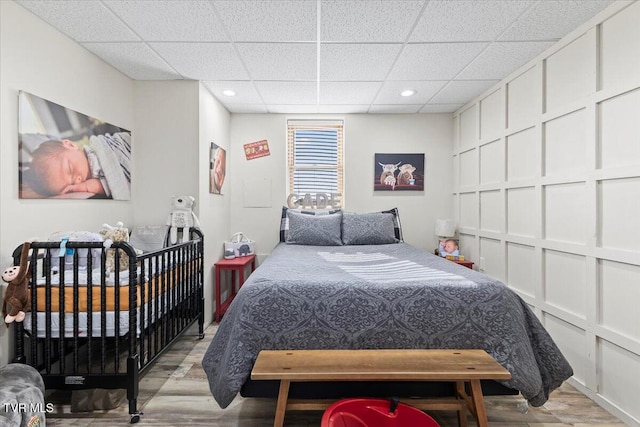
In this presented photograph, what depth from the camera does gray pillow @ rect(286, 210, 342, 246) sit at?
318 centimetres

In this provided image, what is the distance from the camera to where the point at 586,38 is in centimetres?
192

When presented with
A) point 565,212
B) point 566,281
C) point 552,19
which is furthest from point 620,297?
point 552,19

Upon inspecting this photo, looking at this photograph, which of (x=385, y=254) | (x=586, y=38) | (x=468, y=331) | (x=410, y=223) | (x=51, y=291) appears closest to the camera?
(x=468, y=331)

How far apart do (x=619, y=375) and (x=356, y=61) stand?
2533 millimetres

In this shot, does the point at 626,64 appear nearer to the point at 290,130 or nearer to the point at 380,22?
the point at 380,22

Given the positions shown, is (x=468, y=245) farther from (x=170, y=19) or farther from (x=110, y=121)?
(x=110, y=121)

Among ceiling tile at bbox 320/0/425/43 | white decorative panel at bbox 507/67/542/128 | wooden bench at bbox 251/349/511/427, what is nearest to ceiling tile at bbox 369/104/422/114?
white decorative panel at bbox 507/67/542/128

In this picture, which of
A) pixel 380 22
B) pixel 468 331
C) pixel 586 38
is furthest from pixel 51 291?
pixel 586 38

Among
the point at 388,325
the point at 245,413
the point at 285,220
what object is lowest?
the point at 245,413

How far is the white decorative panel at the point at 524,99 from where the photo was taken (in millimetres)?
2357

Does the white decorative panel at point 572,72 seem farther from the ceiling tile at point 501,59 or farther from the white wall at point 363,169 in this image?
the white wall at point 363,169

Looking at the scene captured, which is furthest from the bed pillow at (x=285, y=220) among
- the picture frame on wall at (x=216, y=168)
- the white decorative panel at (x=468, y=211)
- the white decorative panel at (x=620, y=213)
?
the white decorative panel at (x=620, y=213)

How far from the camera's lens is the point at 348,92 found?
3082 millimetres

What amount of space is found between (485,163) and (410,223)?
3.53 ft
